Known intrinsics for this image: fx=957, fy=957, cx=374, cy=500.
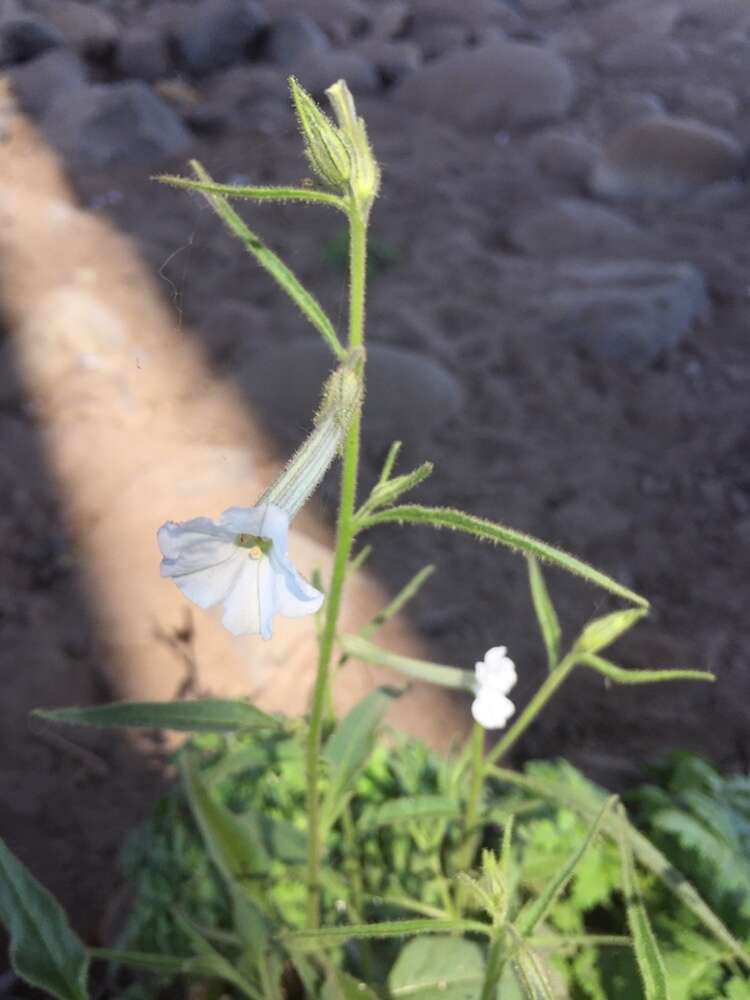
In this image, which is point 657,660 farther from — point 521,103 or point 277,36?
point 277,36

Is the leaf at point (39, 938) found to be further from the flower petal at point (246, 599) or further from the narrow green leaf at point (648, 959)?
the narrow green leaf at point (648, 959)

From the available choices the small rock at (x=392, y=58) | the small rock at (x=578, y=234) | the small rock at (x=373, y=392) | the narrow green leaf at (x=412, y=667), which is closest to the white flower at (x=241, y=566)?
the narrow green leaf at (x=412, y=667)

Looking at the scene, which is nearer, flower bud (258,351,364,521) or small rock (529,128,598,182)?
flower bud (258,351,364,521)

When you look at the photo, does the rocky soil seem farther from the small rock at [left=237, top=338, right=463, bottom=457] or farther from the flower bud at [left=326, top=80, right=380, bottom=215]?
the flower bud at [left=326, top=80, right=380, bottom=215]

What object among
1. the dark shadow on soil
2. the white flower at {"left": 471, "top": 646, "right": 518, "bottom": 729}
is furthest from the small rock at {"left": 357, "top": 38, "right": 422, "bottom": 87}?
the white flower at {"left": 471, "top": 646, "right": 518, "bottom": 729}

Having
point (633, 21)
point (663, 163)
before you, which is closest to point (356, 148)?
point (663, 163)

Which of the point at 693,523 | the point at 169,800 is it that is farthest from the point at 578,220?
the point at 169,800
